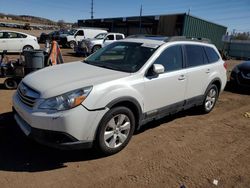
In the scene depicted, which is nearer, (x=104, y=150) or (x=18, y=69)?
(x=104, y=150)

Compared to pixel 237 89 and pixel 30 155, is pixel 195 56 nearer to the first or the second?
pixel 30 155

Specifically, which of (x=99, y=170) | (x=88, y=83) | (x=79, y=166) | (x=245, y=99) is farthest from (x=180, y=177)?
(x=245, y=99)

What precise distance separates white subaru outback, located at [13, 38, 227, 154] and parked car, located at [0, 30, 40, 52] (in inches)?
468

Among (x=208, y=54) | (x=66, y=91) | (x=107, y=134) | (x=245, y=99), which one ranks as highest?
(x=208, y=54)

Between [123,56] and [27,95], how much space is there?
1.89 metres

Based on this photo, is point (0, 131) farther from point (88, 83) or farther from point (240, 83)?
point (240, 83)

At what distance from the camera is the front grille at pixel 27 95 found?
11.0 feet

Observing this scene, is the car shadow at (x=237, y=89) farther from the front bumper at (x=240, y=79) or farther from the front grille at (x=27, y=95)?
the front grille at (x=27, y=95)

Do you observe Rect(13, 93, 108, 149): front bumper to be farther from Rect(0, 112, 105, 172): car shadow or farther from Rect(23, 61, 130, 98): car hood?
Rect(0, 112, 105, 172): car shadow

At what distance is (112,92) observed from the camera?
11.4ft

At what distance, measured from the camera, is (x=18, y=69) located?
23.7ft

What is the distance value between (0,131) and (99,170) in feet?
6.75

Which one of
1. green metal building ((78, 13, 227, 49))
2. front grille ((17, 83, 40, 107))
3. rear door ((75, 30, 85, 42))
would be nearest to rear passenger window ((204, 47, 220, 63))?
front grille ((17, 83, 40, 107))

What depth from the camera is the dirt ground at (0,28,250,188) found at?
319 cm
